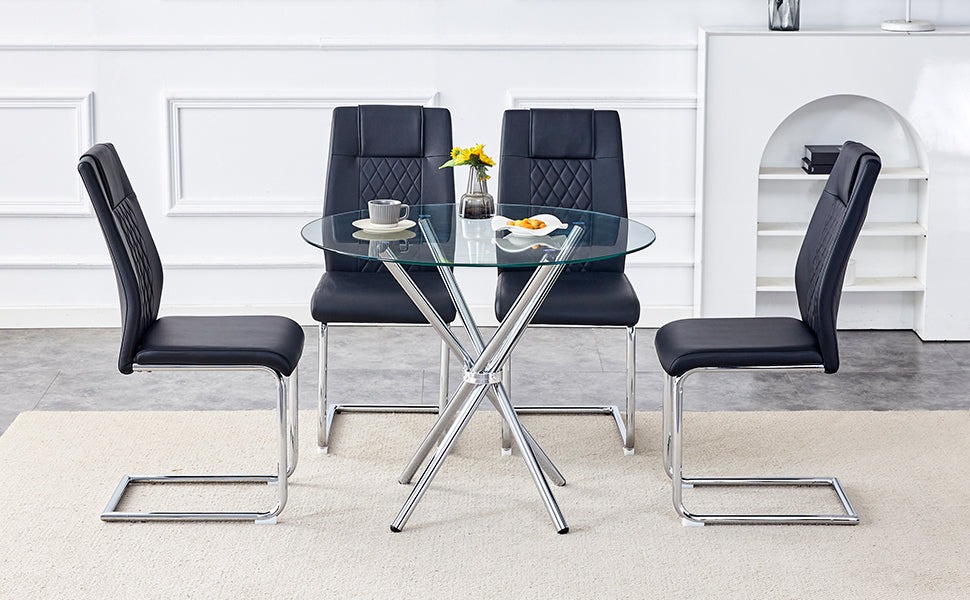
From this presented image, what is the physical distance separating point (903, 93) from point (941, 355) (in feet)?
3.61


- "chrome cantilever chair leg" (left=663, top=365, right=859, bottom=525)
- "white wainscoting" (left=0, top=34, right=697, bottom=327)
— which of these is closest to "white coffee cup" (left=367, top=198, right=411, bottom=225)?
"chrome cantilever chair leg" (left=663, top=365, right=859, bottom=525)

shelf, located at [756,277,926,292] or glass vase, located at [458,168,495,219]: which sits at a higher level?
glass vase, located at [458,168,495,219]

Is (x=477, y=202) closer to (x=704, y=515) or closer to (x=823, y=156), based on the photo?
(x=704, y=515)

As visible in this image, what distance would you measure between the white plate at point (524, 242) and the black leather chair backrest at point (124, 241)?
0.99m

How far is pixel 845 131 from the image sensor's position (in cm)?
507

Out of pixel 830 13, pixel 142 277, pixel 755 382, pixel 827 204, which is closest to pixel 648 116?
pixel 830 13

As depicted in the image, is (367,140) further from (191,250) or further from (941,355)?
(941,355)

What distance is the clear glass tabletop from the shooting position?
3.00 m

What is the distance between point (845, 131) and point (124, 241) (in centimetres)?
325

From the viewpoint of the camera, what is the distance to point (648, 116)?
5.02 metres

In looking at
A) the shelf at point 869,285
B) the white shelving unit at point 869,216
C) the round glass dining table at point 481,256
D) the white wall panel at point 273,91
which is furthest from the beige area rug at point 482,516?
the white wall panel at point 273,91

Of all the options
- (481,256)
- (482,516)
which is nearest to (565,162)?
(481,256)

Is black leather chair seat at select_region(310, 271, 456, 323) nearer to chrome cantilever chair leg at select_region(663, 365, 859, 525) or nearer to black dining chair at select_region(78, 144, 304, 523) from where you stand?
black dining chair at select_region(78, 144, 304, 523)

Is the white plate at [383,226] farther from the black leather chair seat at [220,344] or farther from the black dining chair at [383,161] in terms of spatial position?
the black dining chair at [383,161]
